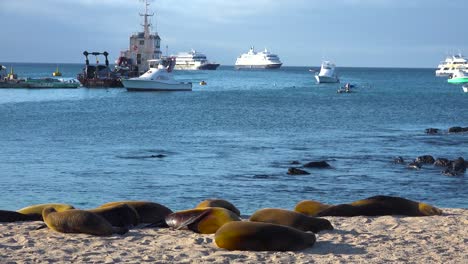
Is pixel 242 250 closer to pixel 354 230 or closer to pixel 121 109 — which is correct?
pixel 354 230

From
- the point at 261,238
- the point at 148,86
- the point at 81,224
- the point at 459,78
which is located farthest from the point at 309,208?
the point at 459,78

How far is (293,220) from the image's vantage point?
416 inches

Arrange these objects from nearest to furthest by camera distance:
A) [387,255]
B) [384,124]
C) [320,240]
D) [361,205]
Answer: [387,255], [320,240], [361,205], [384,124]

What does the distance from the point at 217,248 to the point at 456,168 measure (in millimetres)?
14161

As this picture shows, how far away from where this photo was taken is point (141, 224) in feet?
37.0

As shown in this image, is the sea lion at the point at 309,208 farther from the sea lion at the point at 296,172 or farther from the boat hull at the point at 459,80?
the boat hull at the point at 459,80

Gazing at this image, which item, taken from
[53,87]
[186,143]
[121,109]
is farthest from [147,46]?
[186,143]

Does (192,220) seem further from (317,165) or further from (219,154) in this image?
(219,154)

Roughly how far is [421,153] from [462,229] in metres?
17.0

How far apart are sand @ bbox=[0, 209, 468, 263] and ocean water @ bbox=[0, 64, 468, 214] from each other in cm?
507

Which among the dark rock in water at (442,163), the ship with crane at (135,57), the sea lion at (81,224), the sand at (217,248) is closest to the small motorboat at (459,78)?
the ship with crane at (135,57)

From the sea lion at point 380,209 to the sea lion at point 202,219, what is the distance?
2.20m

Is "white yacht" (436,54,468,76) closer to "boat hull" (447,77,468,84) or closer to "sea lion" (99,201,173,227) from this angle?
"boat hull" (447,77,468,84)

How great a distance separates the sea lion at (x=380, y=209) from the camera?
1234 centimetres
